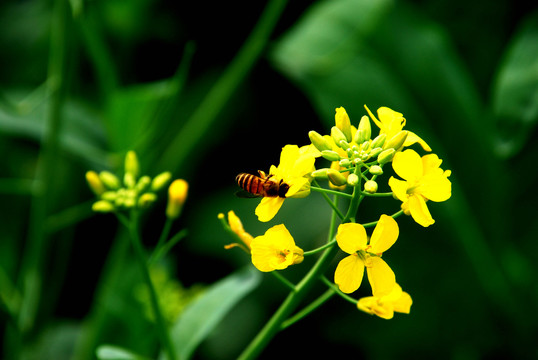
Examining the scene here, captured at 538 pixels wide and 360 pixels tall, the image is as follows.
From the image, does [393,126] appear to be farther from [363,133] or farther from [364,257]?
[364,257]

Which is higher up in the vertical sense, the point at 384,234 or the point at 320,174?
the point at 320,174

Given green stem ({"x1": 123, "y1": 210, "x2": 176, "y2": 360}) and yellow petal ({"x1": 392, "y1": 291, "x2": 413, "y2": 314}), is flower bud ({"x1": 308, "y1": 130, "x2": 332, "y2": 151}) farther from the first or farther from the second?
green stem ({"x1": 123, "y1": 210, "x2": 176, "y2": 360})

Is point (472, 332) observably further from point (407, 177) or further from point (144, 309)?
point (407, 177)

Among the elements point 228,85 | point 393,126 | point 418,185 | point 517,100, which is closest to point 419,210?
point 418,185

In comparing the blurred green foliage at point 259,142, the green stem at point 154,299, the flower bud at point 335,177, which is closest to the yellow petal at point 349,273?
the flower bud at point 335,177

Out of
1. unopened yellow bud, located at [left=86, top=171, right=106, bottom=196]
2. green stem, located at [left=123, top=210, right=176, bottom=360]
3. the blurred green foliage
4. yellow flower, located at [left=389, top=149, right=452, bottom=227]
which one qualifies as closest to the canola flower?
yellow flower, located at [left=389, top=149, right=452, bottom=227]

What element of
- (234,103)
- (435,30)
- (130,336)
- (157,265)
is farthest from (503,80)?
(130,336)
